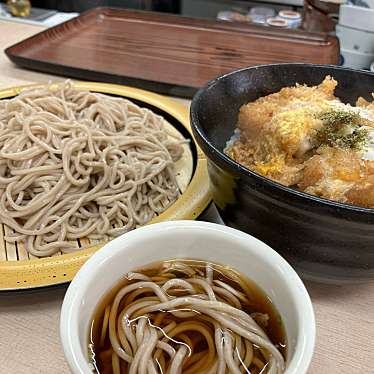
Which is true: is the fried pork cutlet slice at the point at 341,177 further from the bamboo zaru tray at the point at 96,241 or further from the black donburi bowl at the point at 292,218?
the bamboo zaru tray at the point at 96,241

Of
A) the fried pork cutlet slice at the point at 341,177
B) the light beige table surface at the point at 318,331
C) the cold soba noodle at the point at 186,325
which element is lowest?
the light beige table surface at the point at 318,331

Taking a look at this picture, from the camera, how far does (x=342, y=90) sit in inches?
42.7

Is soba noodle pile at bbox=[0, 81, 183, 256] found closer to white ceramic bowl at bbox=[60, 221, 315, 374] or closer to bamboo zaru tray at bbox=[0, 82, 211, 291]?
bamboo zaru tray at bbox=[0, 82, 211, 291]

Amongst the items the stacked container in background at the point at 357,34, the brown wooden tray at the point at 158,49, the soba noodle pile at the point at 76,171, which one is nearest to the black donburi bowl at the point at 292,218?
the soba noodle pile at the point at 76,171

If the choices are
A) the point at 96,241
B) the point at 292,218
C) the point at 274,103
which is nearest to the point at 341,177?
the point at 292,218

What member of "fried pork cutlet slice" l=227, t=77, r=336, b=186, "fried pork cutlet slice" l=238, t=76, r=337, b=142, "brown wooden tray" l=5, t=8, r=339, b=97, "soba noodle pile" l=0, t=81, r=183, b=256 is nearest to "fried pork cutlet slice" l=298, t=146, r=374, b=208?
"fried pork cutlet slice" l=227, t=77, r=336, b=186

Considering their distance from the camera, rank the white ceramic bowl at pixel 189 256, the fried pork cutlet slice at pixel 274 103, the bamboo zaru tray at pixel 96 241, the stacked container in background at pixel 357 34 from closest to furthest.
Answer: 1. the white ceramic bowl at pixel 189 256
2. the bamboo zaru tray at pixel 96 241
3. the fried pork cutlet slice at pixel 274 103
4. the stacked container in background at pixel 357 34

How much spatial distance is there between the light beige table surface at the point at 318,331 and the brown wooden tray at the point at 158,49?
878 millimetres

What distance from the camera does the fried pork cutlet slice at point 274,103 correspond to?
967mm

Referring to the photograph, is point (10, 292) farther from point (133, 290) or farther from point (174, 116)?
point (174, 116)

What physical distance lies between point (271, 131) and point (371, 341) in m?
0.44

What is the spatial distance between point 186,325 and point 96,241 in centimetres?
45

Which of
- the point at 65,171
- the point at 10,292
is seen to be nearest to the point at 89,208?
the point at 65,171

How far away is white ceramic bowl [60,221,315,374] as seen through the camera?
21.2 inches
